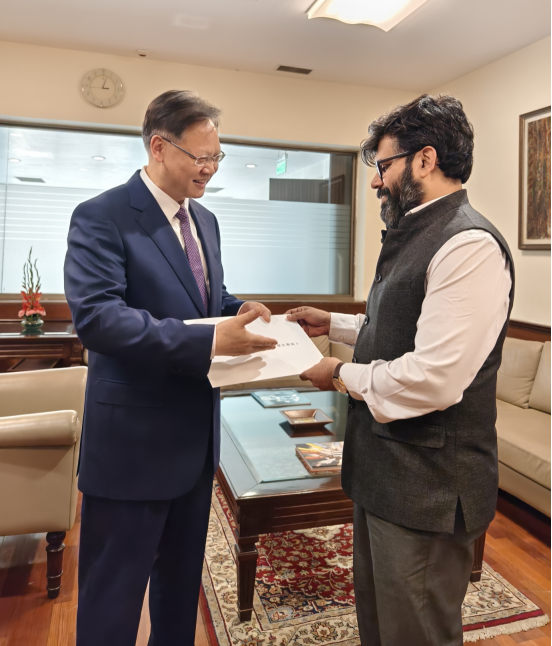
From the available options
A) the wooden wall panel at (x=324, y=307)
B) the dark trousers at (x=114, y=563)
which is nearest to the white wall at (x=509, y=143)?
the wooden wall panel at (x=324, y=307)

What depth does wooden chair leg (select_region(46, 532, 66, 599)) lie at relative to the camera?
193cm

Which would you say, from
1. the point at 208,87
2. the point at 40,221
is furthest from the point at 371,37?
the point at 40,221

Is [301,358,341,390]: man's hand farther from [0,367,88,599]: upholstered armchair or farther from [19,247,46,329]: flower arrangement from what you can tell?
[19,247,46,329]: flower arrangement

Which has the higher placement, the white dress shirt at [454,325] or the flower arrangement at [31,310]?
the flower arrangement at [31,310]

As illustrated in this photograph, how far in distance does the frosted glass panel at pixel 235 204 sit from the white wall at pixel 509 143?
1.28 m

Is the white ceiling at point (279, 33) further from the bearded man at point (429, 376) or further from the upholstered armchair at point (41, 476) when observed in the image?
the upholstered armchair at point (41, 476)

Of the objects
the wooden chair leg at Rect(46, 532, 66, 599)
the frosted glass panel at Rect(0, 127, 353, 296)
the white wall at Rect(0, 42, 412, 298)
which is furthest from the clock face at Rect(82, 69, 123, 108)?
the wooden chair leg at Rect(46, 532, 66, 599)

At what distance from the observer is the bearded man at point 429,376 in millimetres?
1023

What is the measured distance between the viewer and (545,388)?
3.07 meters

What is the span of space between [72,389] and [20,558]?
2.48ft

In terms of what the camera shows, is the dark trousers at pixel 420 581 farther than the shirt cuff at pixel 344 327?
No

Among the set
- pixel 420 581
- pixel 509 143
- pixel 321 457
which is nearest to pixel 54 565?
pixel 321 457

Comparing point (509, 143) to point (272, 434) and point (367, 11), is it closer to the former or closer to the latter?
point (367, 11)

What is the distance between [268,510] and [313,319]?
0.75m
